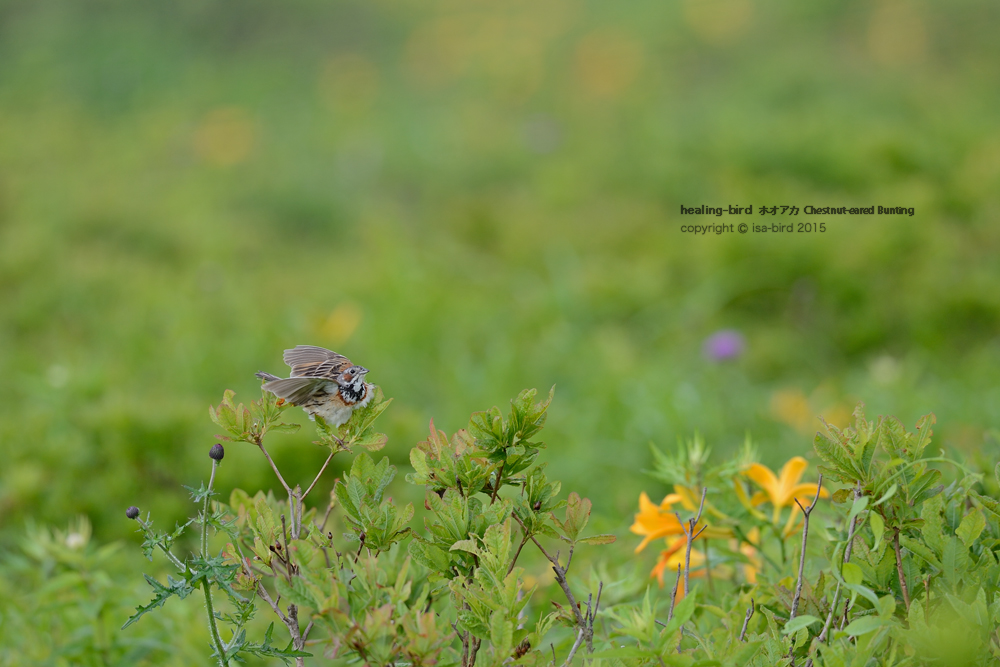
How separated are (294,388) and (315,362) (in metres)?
0.13

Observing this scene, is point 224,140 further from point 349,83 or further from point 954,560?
point 954,560

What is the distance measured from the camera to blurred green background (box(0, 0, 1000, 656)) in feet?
8.05

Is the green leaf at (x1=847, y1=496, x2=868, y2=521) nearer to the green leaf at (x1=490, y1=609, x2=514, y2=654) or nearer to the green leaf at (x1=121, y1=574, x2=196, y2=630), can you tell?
the green leaf at (x1=490, y1=609, x2=514, y2=654)

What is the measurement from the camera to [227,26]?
7086 mm

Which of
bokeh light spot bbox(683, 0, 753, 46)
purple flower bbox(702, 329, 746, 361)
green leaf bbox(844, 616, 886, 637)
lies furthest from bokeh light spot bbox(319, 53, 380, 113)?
green leaf bbox(844, 616, 886, 637)

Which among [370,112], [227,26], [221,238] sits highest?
[227,26]

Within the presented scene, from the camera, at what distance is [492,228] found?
4.34 meters

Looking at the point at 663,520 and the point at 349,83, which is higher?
the point at 349,83

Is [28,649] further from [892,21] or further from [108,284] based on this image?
[892,21]

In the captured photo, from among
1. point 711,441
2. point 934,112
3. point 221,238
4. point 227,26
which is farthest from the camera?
point 227,26

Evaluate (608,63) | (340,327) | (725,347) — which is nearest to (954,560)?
(725,347)

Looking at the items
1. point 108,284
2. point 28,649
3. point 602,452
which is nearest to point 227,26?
point 108,284

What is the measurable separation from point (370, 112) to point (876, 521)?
5685 mm

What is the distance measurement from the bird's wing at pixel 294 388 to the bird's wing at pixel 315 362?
0.11 feet
